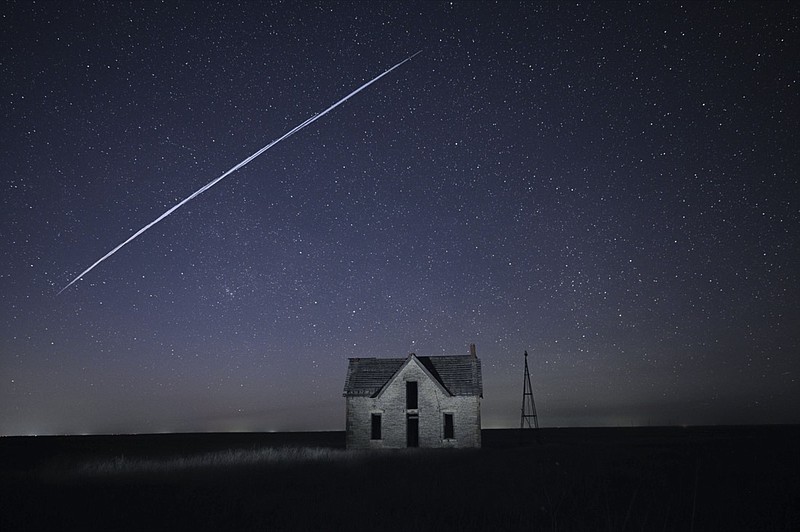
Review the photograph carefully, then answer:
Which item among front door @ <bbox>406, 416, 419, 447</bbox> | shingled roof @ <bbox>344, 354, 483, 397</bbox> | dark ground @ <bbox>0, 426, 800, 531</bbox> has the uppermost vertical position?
shingled roof @ <bbox>344, 354, 483, 397</bbox>

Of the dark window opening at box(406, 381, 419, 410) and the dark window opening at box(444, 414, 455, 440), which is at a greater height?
the dark window opening at box(406, 381, 419, 410)

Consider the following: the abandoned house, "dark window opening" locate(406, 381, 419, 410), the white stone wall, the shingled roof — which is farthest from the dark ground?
the shingled roof

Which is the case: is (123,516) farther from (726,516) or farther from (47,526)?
(726,516)

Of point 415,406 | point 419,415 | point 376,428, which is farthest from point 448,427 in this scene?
point 376,428

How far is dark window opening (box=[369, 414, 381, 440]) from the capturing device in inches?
1309

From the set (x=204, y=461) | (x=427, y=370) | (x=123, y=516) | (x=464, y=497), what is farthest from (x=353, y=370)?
(x=123, y=516)

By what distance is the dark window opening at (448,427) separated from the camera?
107 feet

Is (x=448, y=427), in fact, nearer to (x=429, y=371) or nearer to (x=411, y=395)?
(x=411, y=395)

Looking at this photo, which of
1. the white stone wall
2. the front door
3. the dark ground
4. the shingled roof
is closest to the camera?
Answer: the dark ground

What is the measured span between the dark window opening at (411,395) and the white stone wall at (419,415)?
314 mm

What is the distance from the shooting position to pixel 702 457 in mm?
25594

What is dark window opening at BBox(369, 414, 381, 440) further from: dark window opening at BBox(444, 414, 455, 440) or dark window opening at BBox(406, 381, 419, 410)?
dark window opening at BBox(444, 414, 455, 440)

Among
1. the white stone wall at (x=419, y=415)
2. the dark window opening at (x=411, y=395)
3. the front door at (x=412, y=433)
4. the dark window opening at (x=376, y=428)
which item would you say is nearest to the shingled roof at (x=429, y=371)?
the white stone wall at (x=419, y=415)

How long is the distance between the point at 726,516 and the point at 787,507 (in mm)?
2190
